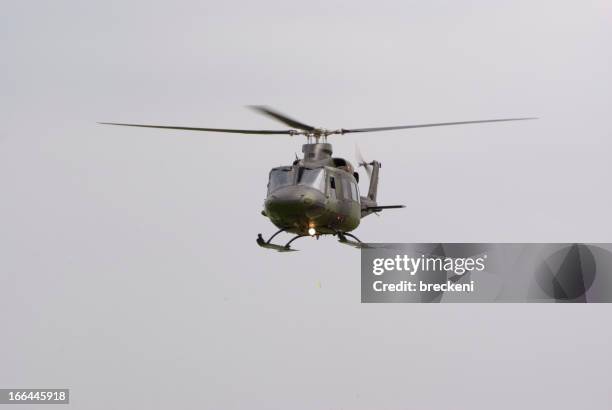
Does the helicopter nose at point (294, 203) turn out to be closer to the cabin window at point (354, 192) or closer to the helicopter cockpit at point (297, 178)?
the helicopter cockpit at point (297, 178)

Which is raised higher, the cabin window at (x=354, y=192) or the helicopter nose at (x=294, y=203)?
the cabin window at (x=354, y=192)

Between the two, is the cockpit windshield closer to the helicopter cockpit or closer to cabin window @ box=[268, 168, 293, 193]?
the helicopter cockpit

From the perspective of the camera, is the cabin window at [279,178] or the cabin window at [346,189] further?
the cabin window at [346,189]

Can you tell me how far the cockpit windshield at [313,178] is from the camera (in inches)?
1954

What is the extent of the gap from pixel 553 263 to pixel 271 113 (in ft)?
75.1

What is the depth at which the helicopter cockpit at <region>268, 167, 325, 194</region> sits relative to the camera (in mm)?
49656

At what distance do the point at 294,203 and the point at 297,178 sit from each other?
4.17ft

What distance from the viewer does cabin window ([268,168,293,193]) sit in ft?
163

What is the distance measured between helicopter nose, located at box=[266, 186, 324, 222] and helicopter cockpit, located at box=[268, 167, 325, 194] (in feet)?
1.17

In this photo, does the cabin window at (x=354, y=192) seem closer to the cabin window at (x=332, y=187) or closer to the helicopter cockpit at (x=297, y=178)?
the cabin window at (x=332, y=187)

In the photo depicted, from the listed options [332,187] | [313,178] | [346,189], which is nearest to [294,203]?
[313,178]

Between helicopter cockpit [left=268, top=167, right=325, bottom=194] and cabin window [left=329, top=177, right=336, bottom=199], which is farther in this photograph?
cabin window [left=329, top=177, right=336, bottom=199]

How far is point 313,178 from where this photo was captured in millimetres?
49844

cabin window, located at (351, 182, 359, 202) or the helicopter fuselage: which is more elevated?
cabin window, located at (351, 182, 359, 202)
